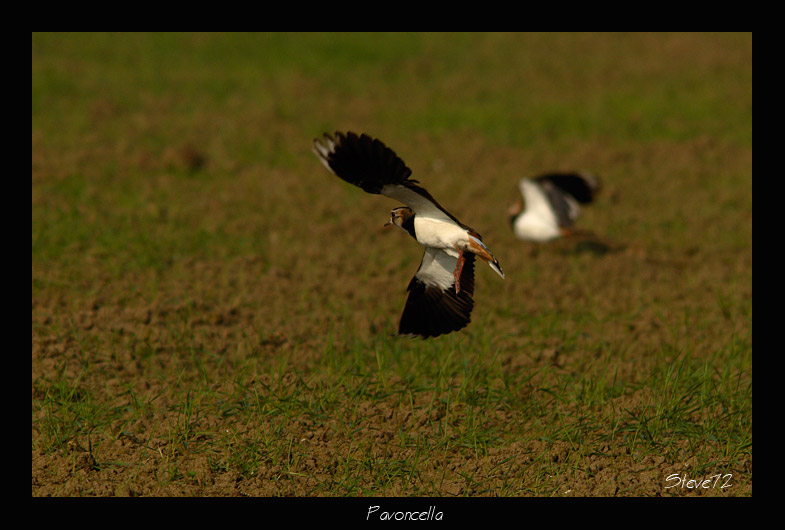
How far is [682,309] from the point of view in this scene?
596 cm

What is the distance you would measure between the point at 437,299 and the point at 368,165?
0.97 meters

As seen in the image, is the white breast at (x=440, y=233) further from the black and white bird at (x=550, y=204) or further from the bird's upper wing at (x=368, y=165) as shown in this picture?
the black and white bird at (x=550, y=204)

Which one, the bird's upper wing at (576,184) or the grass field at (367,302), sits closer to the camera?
the grass field at (367,302)

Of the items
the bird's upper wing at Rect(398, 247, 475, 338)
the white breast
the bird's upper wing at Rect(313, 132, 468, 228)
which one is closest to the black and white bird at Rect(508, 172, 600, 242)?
the bird's upper wing at Rect(398, 247, 475, 338)

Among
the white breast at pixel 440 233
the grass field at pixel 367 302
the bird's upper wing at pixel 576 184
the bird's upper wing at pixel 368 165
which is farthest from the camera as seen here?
the bird's upper wing at pixel 576 184

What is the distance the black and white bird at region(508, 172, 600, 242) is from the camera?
280 inches

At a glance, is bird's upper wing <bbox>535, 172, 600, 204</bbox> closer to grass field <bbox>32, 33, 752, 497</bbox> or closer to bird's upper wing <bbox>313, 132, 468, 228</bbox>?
grass field <bbox>32, 33, 752, 497</bbox>

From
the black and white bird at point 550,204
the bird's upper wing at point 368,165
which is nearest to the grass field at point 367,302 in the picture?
the black and white bird at point 550,204

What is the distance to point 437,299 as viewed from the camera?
13.9 ft

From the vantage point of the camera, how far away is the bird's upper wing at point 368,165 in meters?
3.50

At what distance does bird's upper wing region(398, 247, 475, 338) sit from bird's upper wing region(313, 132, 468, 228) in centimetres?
52

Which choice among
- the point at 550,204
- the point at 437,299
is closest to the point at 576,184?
the point at 550,204

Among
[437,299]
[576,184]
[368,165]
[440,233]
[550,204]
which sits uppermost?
[576,184]

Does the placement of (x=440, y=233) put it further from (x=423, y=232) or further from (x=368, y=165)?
(x=368, y=165)
